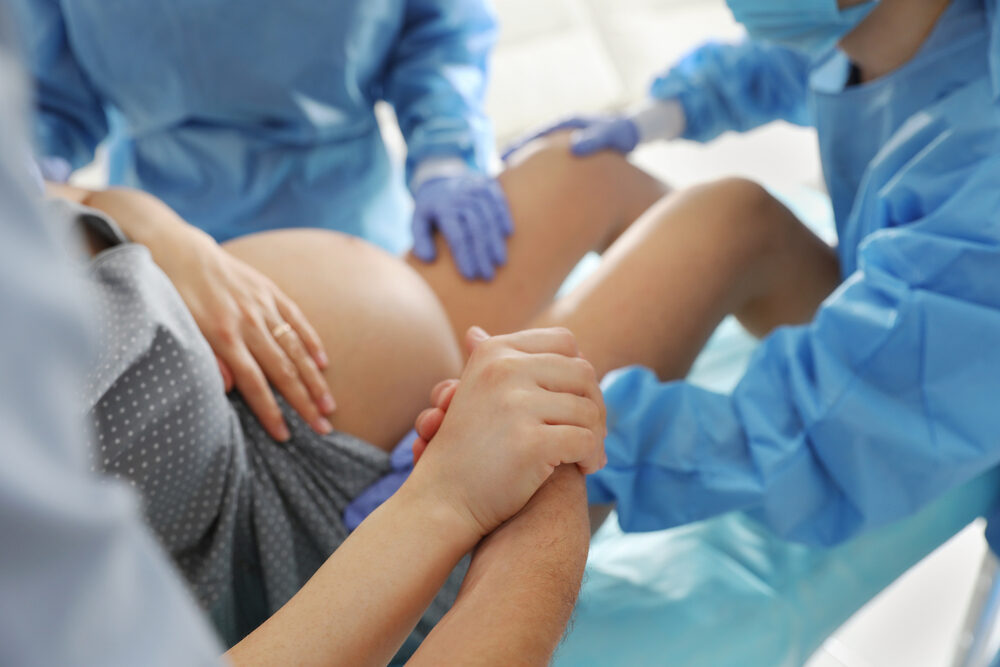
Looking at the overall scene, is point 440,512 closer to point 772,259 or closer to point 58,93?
point 772,259

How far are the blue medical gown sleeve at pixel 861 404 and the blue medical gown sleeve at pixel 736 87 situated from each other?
19.3 inches

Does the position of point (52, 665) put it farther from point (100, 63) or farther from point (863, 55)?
point (100, 63)

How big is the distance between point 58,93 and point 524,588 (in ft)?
3.72

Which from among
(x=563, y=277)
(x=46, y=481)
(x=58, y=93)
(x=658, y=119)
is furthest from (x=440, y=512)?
(x=58, y=93)

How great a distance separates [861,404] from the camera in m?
0.79

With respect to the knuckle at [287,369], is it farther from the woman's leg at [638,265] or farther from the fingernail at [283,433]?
the woman's leg at [638,265]

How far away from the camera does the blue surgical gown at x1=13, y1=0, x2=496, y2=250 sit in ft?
3.80

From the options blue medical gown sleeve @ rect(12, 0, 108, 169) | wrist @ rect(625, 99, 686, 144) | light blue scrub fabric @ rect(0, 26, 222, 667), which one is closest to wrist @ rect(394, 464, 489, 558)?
light blue scrub fabric @ rect(0, 26, 222, 667)

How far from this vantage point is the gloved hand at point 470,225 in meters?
1.02

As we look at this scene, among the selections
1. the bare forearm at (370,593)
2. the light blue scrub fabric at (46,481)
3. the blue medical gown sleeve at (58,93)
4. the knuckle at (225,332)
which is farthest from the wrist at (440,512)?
the blue medical gown sleeve at (58,93)

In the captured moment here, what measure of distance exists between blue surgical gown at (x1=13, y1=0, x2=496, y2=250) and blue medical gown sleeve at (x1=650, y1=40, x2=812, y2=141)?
1.11 ft

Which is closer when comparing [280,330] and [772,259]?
[280,330]

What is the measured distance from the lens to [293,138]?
1.27 metres

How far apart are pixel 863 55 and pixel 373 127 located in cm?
75
